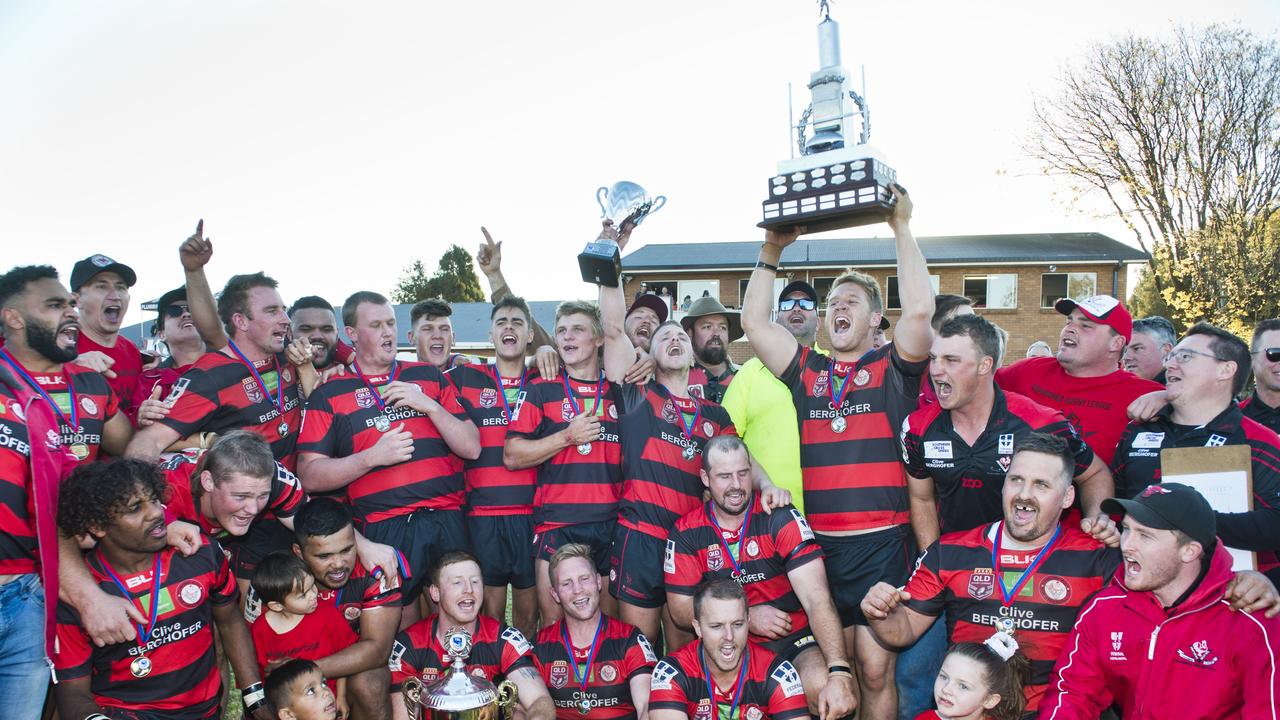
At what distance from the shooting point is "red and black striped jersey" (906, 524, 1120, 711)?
4.00 meters

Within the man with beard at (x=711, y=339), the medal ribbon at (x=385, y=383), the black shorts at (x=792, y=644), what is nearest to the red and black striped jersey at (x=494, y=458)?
the medal ribbon at (x=385, y=383)

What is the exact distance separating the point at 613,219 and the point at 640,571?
2.39m

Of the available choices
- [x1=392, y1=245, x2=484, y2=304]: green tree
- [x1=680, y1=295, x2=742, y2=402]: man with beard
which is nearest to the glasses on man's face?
[x1=680, y1=295, x2=742, y2=402]: man with beard

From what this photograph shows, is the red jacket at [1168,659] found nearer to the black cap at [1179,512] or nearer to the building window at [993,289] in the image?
the black cap at [1179,512]

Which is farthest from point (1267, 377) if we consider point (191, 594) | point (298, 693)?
point (191, 594)

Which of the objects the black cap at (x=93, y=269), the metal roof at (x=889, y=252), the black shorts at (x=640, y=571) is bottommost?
the black shorts at (x=640, y=571)

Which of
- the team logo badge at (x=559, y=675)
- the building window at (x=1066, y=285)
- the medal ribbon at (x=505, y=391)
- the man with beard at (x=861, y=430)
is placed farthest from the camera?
the building window at (x=1066, y=285)

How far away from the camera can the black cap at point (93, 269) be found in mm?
5512

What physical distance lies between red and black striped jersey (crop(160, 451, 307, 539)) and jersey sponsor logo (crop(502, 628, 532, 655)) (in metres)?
1.47

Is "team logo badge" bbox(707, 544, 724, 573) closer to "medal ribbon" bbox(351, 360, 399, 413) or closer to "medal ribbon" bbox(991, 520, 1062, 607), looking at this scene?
"medal ribbon" bbox(991, 520, 1062, 607)

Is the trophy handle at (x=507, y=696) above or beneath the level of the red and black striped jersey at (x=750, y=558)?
beneath

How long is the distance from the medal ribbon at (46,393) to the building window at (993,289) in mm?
28607

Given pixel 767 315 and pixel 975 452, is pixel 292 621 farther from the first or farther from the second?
pixel 975 452

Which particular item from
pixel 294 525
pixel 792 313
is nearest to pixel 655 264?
pixel 792 313
